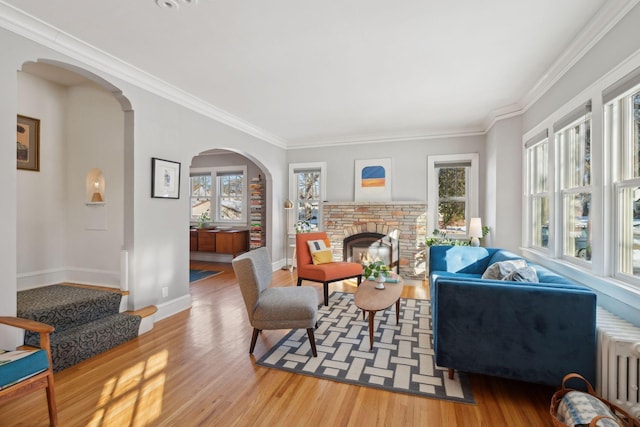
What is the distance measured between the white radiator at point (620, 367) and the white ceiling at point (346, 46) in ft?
7.07

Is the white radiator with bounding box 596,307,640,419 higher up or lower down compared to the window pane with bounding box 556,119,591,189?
lower down

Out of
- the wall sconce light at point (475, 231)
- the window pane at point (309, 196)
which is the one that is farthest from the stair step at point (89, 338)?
the wall sconce light at point (475, 231)

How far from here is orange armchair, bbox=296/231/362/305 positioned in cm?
398

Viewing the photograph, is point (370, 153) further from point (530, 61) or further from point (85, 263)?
point (85, 263)

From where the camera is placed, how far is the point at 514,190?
431cm

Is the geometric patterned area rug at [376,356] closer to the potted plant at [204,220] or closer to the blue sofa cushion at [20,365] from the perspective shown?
the blue sofa cushion at [20,365]

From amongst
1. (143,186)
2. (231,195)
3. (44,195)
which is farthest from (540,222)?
(231,195)

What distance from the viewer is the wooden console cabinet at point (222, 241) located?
22.2 ft

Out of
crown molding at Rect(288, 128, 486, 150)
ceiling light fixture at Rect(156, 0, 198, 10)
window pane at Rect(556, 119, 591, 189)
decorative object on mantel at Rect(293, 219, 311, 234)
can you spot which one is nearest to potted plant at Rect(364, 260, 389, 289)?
window pane at Rect(556, 119, 591, 189)

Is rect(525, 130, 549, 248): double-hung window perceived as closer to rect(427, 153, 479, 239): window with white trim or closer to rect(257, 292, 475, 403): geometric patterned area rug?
rect(427, 153, 479, 239): window with white trim

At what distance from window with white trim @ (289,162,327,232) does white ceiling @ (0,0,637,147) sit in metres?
2.28

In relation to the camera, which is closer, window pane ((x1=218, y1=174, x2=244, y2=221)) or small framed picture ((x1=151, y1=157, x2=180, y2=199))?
small framed picture ((x1=151, y1=157, x2=180, y2=199))

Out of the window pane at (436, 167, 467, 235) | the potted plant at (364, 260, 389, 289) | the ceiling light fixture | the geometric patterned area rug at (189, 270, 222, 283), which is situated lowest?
the geometric patterned area rug at (189, 270, 222, 283)

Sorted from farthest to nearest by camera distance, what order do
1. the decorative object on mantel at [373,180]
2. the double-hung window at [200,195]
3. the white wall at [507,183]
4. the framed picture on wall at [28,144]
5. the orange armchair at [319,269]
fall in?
the double-hung window at [200,195] < the decorative object on mantel at [373,180] < the white wall at [507,183] < the orange armchair at [319,269] < the framed picture on wall at [28,144]
